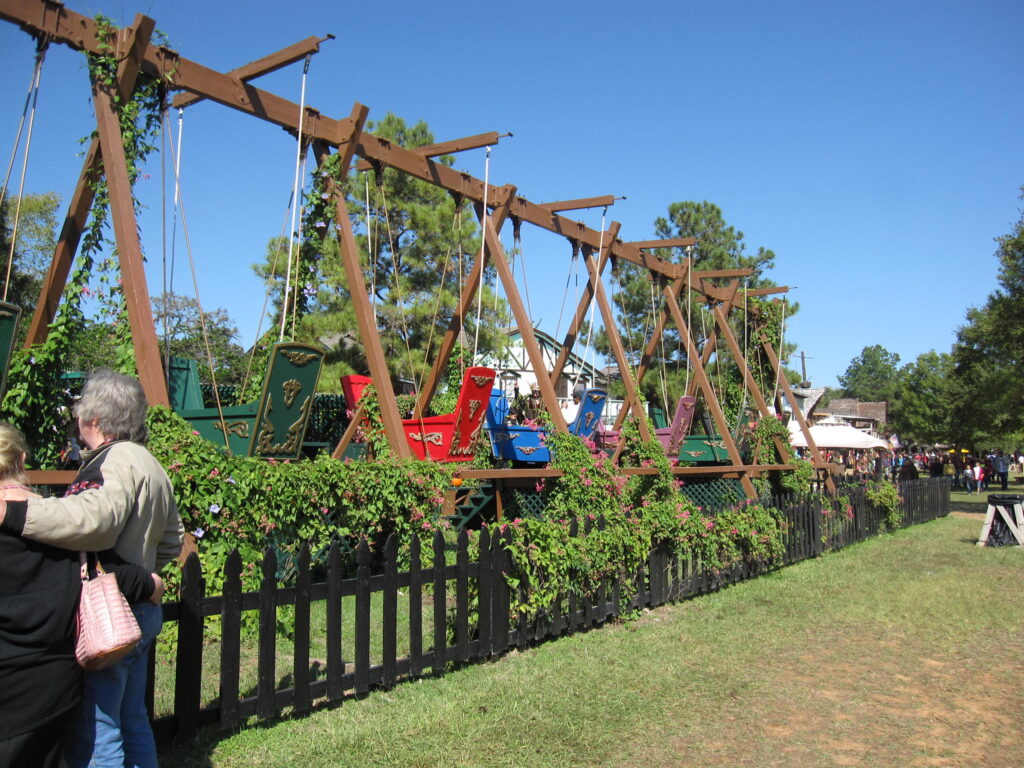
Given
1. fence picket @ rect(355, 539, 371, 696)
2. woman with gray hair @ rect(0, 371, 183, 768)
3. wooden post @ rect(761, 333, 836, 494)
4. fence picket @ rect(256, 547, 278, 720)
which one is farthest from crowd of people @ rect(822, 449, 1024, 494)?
woman with gray hair @ rect(0, 371, 183, 768)

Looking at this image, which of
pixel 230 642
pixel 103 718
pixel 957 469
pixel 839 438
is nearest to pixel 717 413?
pixel 230 642

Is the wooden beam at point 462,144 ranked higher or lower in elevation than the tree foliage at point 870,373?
lower

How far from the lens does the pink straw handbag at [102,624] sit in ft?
7.93

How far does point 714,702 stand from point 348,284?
5.75 metres

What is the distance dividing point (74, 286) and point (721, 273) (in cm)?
1148

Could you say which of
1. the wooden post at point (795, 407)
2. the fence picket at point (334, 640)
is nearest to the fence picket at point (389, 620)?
the fence picket at point (334, 640)

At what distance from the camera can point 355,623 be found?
5191 millimetres

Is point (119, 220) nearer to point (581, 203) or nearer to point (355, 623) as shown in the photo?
point (355, 623)

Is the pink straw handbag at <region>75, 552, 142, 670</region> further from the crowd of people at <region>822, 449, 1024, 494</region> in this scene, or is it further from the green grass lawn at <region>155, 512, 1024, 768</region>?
the crowd of people at <region>822, 449, 1024, 494</region>

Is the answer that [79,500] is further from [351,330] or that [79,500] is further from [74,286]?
[351,330]

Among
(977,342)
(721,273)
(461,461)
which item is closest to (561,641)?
(461,461)

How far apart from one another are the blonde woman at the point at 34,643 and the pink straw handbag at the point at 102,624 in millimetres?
28

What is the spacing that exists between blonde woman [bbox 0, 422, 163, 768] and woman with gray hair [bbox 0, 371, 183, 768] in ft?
0.25

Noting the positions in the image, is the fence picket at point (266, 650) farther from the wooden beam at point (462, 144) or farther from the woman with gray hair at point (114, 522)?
the wooden beam at point (462, 144)
